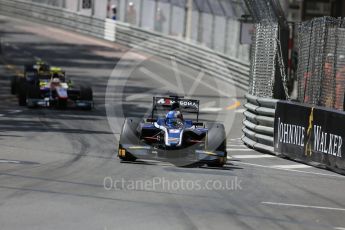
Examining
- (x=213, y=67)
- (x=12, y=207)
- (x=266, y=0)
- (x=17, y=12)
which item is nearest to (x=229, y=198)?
(x=12, y=207)

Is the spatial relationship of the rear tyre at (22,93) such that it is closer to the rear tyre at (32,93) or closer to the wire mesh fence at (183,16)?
the rear tyre at (32,93)

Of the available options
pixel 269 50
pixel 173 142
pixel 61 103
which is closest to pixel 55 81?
pixel 61 103

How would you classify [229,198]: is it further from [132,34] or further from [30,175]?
[132,34]

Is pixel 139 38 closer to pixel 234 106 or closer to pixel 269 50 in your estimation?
pixel 234 106

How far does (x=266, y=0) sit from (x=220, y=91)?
16306mm

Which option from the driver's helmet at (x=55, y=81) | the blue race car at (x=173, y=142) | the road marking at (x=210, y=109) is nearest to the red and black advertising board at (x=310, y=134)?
the blue race car at (x=173, y=142)

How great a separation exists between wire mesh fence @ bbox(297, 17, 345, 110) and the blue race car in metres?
2.91

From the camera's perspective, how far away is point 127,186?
44.5 feet

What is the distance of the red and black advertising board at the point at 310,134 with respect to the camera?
1667 cm

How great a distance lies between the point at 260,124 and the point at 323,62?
2.47 m

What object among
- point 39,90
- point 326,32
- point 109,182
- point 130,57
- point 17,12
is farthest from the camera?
point 17,12

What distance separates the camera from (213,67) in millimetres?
40406

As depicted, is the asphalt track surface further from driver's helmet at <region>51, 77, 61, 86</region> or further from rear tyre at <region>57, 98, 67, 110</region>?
driver's helmet at <region>51, 77, 61, 86</region>

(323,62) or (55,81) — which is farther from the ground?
(323,62)
